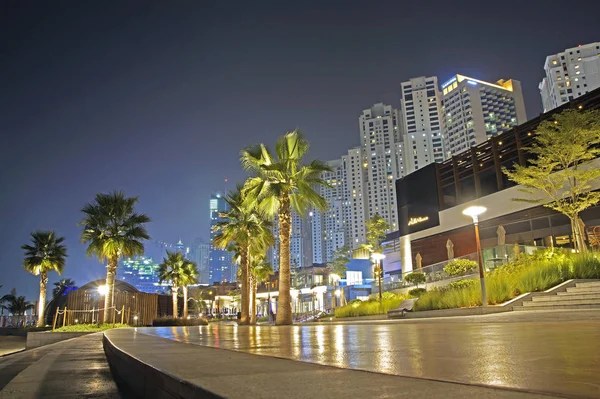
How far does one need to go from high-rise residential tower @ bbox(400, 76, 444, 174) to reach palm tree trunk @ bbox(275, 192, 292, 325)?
134872mm

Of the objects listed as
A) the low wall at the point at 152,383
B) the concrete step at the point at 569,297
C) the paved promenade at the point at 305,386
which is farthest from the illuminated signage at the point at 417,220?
the paved promenade at the point at 305,386

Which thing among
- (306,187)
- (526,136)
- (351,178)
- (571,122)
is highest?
(351,178)

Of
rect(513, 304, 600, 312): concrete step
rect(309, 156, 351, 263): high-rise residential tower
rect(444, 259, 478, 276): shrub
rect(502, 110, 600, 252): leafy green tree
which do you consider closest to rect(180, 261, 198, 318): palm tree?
rect(444, 259, 478, 276): shrub

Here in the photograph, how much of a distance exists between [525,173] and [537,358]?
82.2 ft

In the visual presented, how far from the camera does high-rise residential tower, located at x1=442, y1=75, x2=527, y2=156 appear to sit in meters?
141

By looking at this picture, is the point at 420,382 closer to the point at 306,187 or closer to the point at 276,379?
the point at 276,379

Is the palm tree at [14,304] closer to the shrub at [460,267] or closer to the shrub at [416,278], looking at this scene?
the shrub at [416,278]

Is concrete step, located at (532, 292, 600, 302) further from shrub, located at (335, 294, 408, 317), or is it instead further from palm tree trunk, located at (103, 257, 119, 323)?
palm tree trunk, located at (103, 257, 119, 323)

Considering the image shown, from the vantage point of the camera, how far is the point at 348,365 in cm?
237

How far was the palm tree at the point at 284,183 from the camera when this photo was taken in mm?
20469

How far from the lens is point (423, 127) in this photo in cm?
15325

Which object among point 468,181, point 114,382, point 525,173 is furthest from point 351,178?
point 114,382

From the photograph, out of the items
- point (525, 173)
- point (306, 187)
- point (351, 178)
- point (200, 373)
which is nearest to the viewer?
point (200, 373)

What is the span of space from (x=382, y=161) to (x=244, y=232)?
137566mm
